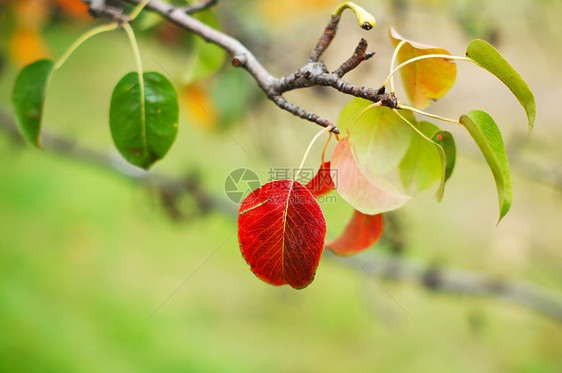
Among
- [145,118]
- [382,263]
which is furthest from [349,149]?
[382,263]

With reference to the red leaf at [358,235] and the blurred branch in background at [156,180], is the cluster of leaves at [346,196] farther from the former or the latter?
the blurred branch in background at [156,180]

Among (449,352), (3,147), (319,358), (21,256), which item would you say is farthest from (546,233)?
(3,147)

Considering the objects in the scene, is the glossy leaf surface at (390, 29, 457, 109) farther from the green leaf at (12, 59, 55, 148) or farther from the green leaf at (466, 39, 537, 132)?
the green leaf at (12, 59, 55, 148)

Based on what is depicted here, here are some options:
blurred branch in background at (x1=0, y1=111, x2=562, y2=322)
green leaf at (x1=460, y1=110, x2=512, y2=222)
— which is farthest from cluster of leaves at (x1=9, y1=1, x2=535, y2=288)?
blurred branch in background at (x1=0, y1=111, x2=562, y2=322)

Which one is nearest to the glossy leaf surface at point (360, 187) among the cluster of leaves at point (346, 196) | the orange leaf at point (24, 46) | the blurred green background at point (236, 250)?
the cluster of leaves at point (346, 196)

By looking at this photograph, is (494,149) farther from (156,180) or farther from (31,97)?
(156,180)

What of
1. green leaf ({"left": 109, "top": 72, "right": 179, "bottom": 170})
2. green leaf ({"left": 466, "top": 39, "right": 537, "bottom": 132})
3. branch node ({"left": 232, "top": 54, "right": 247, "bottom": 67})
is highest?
green leaf ({"left": 466, "top": 39, "right": 537, "bottom": 132})

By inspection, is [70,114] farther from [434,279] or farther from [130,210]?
[434,279]
